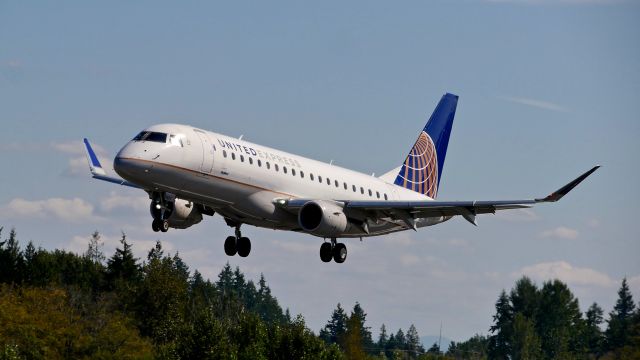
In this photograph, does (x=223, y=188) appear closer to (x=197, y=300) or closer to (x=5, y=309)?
(x=5, y=309)

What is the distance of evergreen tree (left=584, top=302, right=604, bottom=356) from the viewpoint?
16512 cm

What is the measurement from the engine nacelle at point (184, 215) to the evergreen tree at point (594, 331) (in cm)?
11263

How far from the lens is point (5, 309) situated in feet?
358

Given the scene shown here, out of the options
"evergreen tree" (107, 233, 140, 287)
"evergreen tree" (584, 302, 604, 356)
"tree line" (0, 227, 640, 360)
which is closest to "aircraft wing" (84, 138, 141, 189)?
"tree line" (0, 227, 640, 360)

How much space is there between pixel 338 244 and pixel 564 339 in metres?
109

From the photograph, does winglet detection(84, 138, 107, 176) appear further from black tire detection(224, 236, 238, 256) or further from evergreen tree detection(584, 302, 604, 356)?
evergreen tree detection(584, 302, 604, 356)

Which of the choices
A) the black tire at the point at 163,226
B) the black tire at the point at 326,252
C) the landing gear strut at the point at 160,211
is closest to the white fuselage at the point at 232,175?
the landing gear strut at the point at 160,211

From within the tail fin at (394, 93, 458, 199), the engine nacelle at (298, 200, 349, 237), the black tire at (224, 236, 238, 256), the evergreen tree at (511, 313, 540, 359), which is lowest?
the black tire at (224, 236, 238, 256)

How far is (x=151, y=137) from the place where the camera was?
4894 cm

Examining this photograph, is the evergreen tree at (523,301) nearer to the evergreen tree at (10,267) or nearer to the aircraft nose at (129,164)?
the evergreen tree at (10,267)

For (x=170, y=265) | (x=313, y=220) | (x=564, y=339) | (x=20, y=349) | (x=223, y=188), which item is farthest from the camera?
(x=564, y=339)

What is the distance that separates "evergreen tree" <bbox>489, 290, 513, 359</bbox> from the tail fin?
93.0 m

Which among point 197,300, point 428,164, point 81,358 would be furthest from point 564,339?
point 428,164

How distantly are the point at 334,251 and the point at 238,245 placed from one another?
4376 mm
